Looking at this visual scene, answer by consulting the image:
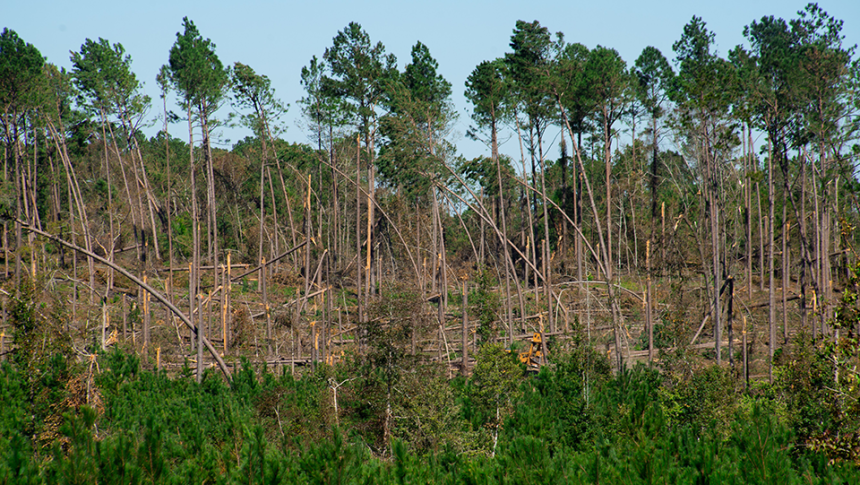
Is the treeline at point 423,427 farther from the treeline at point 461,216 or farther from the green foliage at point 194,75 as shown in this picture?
the green foliage at point 194,75

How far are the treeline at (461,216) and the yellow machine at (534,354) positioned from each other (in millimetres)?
107

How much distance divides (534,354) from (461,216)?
9.84m

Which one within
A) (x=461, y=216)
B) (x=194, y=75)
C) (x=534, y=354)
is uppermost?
(x=194, y=75)

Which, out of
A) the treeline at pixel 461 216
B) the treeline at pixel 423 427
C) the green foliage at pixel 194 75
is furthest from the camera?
the green foliage at pixel 194 75

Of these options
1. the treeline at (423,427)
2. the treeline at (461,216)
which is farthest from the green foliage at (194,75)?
the treeline at (423,427)

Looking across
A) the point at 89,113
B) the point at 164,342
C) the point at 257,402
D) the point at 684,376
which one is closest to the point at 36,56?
the point at 89,113

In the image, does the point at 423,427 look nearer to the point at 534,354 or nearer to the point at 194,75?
the point at 534,354

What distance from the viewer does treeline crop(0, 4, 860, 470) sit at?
53.6ft

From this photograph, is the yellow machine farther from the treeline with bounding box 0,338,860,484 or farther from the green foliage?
the green foliage

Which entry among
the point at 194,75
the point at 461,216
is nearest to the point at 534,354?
the point at 461,216

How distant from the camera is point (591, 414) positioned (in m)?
12.5

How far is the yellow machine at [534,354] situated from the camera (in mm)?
20598

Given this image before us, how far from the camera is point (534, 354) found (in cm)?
2136

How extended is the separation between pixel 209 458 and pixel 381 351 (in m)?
5.41
